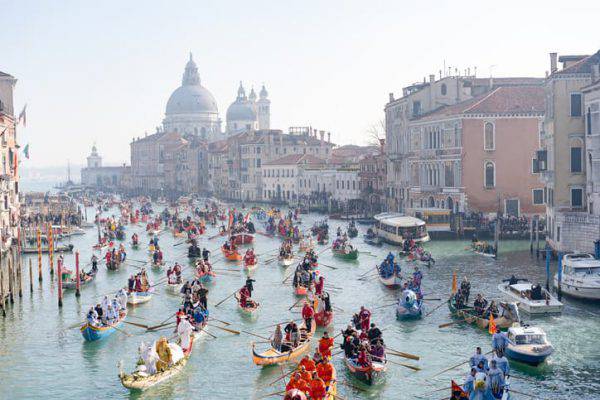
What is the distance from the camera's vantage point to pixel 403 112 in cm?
7850

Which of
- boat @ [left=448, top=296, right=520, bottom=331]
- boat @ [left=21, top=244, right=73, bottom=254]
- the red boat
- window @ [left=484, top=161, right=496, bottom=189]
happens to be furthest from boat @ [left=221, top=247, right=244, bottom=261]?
boat @ [left=448, top=296, right=520, bottom=331]

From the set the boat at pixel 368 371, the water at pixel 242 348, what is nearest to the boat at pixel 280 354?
the water at pixel 242 348

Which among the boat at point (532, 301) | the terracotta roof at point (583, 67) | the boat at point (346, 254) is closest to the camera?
the boat at point (532, 301)

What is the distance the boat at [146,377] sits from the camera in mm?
24844

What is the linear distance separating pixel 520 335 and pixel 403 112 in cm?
5260

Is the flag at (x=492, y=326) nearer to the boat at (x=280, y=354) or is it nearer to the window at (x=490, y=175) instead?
the boat at (x=280, y=354)

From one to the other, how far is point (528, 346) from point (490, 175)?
40353 millimetres

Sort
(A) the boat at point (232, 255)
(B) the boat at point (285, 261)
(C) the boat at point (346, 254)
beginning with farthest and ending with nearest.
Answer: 1. (A) the boat at point (232, 255)
2. (C) the boat at point (346, 254)
3. (B) the boat at point (285, 261)

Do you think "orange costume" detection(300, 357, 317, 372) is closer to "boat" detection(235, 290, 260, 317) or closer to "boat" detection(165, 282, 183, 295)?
"boat" detection(235, 290, 260, 317)

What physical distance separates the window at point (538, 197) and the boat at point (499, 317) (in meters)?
34.4

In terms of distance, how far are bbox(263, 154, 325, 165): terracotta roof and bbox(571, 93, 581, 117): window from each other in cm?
6568

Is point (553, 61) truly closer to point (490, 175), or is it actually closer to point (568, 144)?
point (568, 144)

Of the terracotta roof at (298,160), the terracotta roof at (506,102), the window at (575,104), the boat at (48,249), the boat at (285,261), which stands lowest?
the boat at (285,261)

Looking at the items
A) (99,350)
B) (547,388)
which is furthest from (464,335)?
(99,350)
